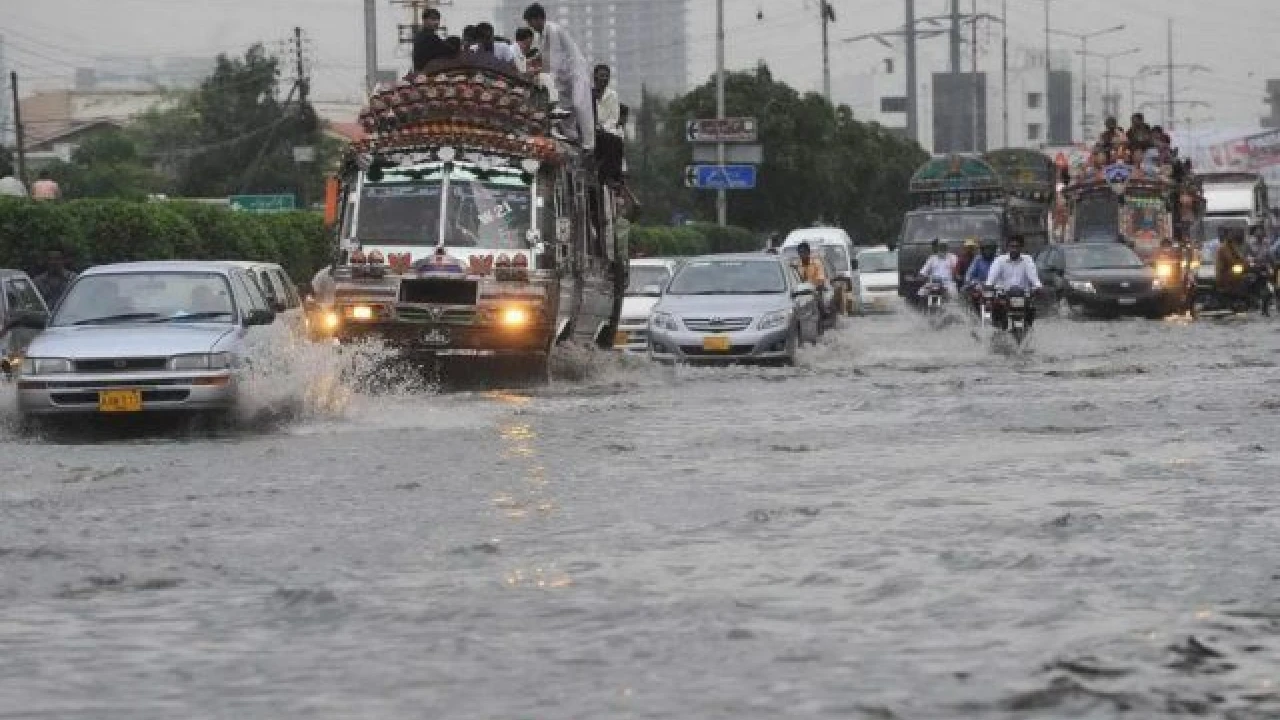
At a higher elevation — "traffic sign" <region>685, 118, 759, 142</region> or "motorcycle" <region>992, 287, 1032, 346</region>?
"traffic sign" <region>685, 118, 759, 142</region>

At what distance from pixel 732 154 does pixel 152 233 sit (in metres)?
33.7

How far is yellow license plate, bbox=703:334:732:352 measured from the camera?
27.5 meters

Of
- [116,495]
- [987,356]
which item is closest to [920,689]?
[116,495]

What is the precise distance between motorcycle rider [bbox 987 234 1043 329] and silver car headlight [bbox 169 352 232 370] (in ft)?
48.3

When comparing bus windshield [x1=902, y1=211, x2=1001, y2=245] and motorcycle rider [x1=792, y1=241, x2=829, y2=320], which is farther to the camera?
bus windshield [x1=902, y1=211, x2=1001, y2=245]

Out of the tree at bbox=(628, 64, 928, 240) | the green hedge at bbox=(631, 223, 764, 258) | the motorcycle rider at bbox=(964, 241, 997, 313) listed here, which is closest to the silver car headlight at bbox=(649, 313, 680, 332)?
the motorcycle rider at bbox=(964, 241, 997, 313)

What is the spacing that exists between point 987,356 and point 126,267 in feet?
45.5

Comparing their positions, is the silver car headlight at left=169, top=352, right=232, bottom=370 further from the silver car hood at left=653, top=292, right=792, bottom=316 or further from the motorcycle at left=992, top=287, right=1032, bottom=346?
the motorcycle at left=992, top=287, right=1032, bottom=346

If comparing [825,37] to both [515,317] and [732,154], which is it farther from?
[515,317]

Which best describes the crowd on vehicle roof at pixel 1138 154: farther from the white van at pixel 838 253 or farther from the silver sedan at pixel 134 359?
the silver sedan at pixel 134 359

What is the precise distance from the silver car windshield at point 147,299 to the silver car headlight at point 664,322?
9.19m

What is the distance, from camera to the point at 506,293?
2309cm

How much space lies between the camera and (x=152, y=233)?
3462 cm

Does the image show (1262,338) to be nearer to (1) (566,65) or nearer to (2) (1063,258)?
(2) (1063,258)
